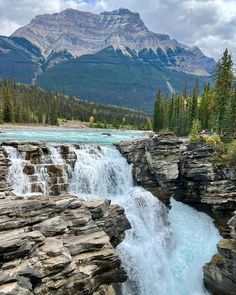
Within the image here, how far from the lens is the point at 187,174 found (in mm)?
45625

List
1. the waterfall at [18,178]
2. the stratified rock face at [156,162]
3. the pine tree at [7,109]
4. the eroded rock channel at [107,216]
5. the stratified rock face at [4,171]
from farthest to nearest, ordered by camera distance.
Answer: the pine tree at [7,109] < the stratified rock face at [156,162] < the waterfall at [18,178] < the stratified rock face at [4,171] < the eroded rock channel at [107,216]

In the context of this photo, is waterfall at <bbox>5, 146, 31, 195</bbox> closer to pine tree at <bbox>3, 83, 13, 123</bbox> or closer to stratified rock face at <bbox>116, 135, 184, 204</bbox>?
stratified rock face at <bbox>116, 135, 184, 204</bbox>

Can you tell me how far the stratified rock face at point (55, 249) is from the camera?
18.9 m

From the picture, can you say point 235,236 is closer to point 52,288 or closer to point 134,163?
point 52,288

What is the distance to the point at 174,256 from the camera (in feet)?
116

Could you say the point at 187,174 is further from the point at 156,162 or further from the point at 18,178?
the point at 18,178

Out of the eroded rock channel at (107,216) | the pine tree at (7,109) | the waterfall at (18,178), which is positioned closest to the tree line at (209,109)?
the eroded rock channel at (107,216)

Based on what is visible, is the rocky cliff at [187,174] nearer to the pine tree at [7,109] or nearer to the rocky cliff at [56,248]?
the rocky cliff at [56,248]

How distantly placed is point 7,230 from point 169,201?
1121 inches

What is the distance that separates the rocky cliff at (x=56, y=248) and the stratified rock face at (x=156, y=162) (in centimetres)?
1749

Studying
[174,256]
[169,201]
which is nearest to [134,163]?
[169,201]

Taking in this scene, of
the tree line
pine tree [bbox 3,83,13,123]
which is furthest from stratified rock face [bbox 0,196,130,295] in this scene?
pine tree [bbox 3,83,13,123]

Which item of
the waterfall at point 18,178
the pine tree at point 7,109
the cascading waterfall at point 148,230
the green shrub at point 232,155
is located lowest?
the cascading waterfall at point 148,230

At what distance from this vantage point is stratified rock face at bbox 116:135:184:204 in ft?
148
